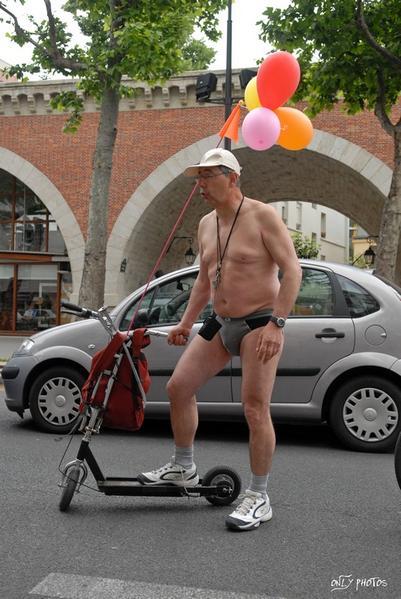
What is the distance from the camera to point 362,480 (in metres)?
4.84

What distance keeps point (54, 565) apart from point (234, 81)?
18.5m

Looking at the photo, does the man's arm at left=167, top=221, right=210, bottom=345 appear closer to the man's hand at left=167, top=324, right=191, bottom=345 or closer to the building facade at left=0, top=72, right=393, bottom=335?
the man's hand at left=167, top=324, right=191, bottom=345

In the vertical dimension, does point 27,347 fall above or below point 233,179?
below

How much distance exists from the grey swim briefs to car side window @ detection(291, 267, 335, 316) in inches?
95.8

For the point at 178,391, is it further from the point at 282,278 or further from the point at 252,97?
the point at 252,97

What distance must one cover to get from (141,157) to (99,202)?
724 cm

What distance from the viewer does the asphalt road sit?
2869 millimetres

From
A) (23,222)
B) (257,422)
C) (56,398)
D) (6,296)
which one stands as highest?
(23,222)

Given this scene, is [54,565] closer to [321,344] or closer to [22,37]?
[321,344]

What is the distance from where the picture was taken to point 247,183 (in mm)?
24891

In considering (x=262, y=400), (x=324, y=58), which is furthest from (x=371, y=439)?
(x=324, y=58)

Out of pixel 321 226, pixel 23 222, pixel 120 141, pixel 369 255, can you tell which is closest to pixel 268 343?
pixel 120 141

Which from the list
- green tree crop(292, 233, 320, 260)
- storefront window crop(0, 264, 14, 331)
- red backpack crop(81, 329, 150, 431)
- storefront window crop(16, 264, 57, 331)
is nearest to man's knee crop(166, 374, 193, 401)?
red backpack crop(81, 329, 150, 431)

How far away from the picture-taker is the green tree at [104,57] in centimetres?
1384
